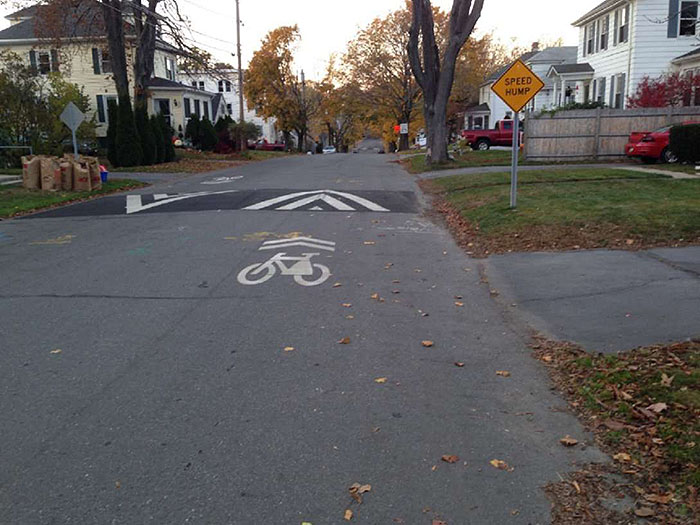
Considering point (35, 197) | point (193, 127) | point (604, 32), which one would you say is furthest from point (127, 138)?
point (604, 32)

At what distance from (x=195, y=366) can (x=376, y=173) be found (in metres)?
21.1

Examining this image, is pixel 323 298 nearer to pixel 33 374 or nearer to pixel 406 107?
pixel 33 374

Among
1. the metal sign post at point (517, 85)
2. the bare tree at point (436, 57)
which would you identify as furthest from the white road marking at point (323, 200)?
the bare tree at point (436, 57)

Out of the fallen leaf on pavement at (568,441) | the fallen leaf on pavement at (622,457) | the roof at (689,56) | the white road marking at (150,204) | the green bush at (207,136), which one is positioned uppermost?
the roof at (689,56)

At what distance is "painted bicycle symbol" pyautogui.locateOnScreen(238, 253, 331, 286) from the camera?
840cm

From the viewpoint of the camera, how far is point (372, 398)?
4.75m

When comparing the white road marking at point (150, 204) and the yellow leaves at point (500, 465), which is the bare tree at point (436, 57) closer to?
the white road marking at point (150, 204)

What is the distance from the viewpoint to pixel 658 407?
14.1 ft

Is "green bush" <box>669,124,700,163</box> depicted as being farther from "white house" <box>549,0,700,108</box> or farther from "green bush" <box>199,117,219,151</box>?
"green bush" <box>199,117,219,151</box>

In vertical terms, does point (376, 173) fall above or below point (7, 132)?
below

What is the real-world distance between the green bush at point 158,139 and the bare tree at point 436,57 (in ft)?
46.1

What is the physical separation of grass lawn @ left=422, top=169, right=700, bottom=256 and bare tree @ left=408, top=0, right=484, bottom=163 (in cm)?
849

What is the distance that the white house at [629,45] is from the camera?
29.3 meters

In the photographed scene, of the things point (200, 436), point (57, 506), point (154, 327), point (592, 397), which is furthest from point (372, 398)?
point (154, 327)
